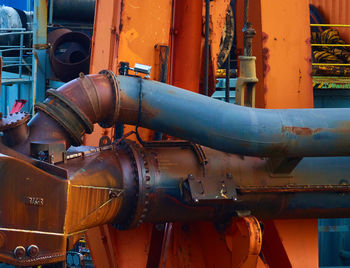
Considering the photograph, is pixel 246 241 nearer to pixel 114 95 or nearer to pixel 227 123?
pixel 227 123

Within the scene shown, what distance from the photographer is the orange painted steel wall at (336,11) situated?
9.98 m

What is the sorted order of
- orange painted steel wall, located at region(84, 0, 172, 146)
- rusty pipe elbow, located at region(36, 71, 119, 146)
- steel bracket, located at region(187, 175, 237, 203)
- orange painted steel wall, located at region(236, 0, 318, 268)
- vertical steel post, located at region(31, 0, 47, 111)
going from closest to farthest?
rusty pipe elbow, located at region(36, 71, 119, 146) → steel bracket, located at region(187, 175, 237, 203) → orange painted steel wall, located at region(84, 0, 172, 146) → orange painted steel wall, located at region(236, 0, 318, 268) → vertical steel post, located at region(31, 0, 47, 111)

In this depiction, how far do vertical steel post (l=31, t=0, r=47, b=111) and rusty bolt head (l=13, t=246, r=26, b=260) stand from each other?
5.93 m

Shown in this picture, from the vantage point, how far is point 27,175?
2750 millimetres

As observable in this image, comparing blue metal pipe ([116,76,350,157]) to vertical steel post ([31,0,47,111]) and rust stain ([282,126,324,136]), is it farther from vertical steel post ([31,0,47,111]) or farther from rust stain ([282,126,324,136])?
vertical steel post ([31,0,47,111])

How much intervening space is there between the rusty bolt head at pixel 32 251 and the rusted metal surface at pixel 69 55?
5.65 m

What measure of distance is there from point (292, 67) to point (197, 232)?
1.48m

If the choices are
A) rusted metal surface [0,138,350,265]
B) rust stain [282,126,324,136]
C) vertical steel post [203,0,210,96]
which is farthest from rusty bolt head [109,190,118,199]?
vertical steel post [203,0,210,96]

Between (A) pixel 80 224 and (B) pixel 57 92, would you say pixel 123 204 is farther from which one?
(B) pixel 57 92

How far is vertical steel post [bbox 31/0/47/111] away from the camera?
844 centimetres

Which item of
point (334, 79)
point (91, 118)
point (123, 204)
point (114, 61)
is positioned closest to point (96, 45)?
point (114, 61)

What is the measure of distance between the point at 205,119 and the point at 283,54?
134cm

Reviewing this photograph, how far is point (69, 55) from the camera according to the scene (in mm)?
8367

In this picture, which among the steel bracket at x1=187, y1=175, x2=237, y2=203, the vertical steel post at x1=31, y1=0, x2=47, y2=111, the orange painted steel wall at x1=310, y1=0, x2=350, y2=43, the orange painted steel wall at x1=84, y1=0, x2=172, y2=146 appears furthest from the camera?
the orange painted steel wall at x1=310, y1=0, x2=350, y2=43
